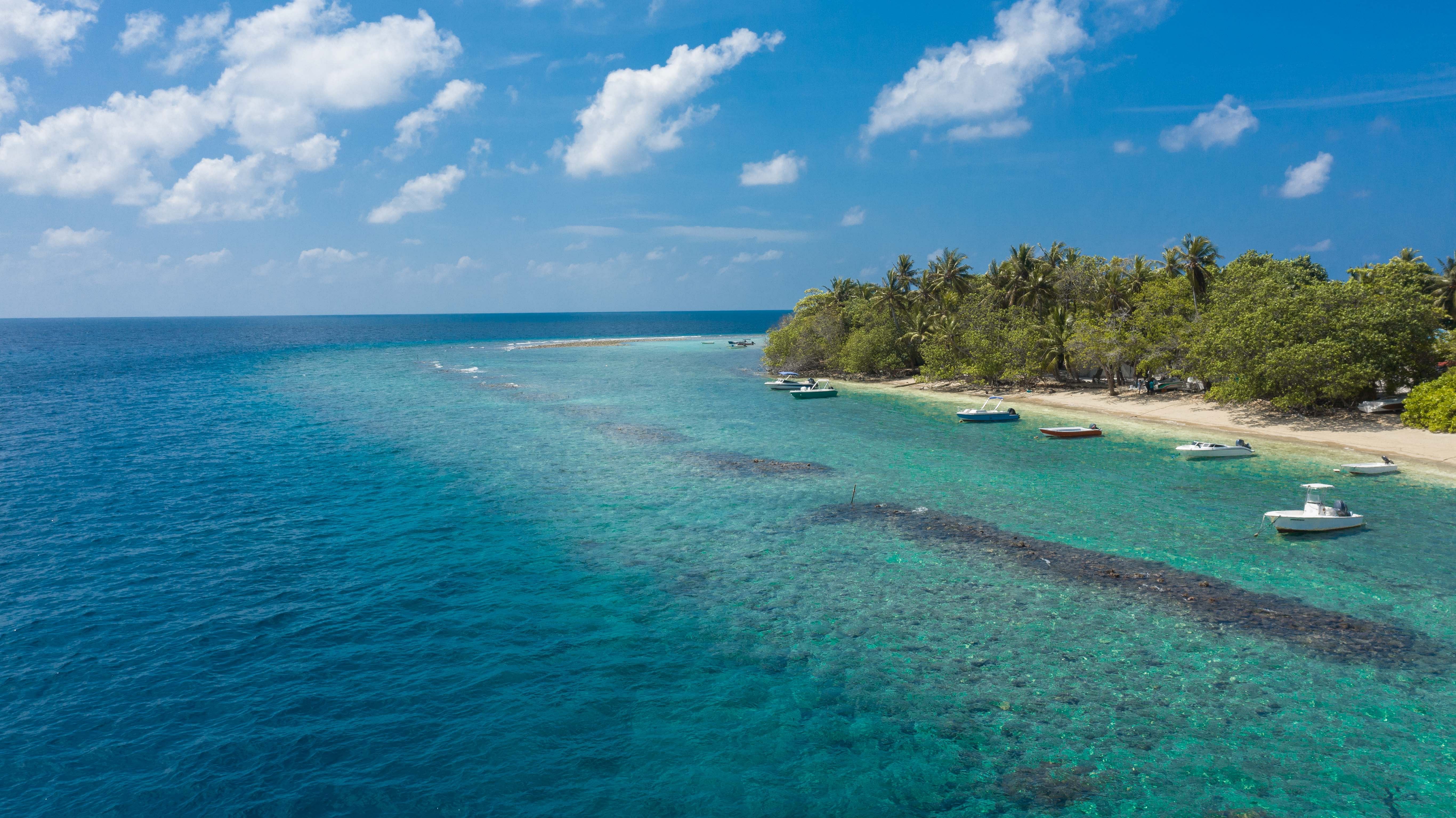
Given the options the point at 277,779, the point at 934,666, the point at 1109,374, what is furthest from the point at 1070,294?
the point at 277,779

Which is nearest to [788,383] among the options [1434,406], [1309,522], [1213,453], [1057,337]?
[1057,337]

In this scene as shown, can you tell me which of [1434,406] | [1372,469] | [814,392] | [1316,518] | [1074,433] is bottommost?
[1316,518]

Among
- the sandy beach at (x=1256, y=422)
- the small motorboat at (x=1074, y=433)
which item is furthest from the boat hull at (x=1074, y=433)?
the sandy beach at (x=1256, y=422)

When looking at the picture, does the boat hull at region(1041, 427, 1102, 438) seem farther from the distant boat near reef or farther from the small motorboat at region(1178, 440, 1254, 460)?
the distant boat near reef

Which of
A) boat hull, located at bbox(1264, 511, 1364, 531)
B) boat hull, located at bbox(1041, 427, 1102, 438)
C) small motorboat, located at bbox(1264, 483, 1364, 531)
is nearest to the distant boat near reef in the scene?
boat hull, located at bbox(1041, 427, 1102, 438)

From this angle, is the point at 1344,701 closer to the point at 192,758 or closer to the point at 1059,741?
the point at 1059,741

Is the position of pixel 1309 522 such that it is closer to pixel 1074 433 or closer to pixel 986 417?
pixel 1074 433

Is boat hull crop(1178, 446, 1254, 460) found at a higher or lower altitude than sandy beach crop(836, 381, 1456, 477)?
lower
